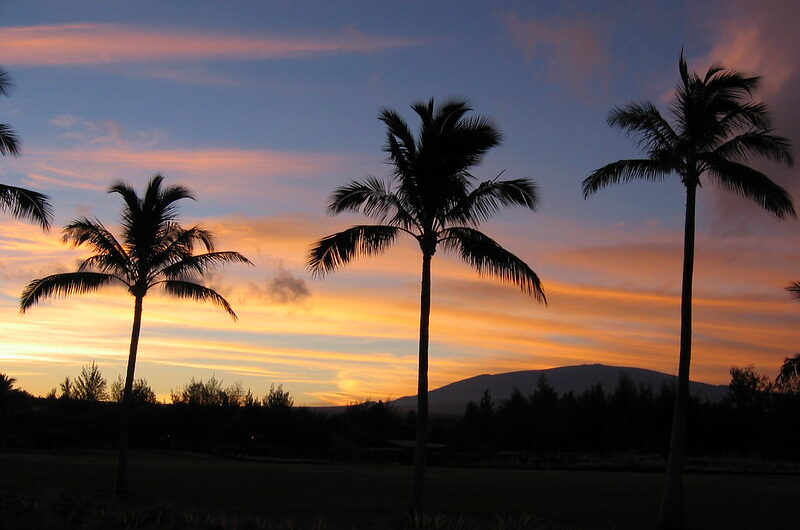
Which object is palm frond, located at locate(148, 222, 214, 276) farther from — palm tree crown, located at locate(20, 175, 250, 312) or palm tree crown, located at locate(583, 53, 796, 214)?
palm tree crown, located at locate(583, 53, 796, 214)

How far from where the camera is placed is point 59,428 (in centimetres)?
7631

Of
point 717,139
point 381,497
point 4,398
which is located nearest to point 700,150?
point 717,139

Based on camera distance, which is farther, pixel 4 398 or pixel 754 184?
pixel 4 398

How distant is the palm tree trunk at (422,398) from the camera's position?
64.6ft

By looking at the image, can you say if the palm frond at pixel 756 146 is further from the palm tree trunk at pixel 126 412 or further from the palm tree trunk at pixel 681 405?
the palm tree trunk at pixel 126 412

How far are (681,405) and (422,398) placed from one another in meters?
7.18

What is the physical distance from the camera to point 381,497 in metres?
29.3

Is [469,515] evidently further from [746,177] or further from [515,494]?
[746,177]

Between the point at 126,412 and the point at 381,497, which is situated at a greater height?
the point at 126,412

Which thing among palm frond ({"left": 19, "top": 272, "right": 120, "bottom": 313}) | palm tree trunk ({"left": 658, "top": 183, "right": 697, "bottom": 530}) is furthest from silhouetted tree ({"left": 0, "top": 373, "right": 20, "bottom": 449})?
palm tree trunk ({"left": 658, "top": 183, "right": 697, "bottom": 530})

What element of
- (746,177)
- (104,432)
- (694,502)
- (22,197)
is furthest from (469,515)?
(104,432)

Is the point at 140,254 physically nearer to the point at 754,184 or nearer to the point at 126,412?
the point at 126,412

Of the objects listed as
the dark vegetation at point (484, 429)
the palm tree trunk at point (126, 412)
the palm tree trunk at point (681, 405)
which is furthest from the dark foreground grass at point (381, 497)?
the dark vegetation at point (484, 429)

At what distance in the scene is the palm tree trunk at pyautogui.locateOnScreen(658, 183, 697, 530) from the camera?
68.2 ft
